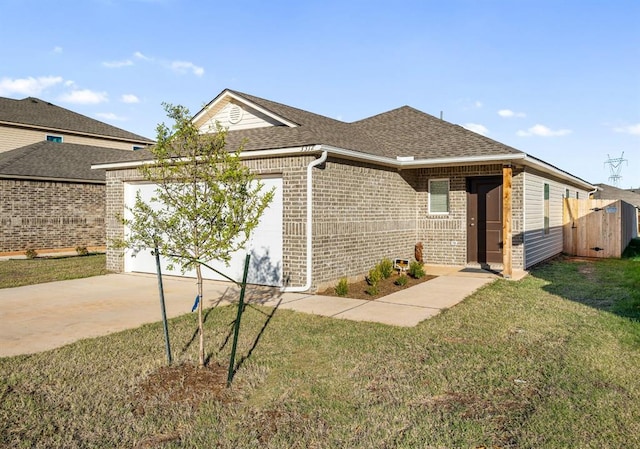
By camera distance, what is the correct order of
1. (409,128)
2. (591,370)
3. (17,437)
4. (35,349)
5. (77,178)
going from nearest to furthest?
(17,437), (591,370), (35,349), (409,128), (77,178)

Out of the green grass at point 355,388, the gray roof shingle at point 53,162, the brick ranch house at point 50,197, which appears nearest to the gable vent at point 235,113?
the brick ranch house at point 50,197

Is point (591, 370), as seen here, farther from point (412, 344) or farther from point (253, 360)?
point (253, 360)

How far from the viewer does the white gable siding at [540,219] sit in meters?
13.5

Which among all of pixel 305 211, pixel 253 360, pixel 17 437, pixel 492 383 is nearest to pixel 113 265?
pixel 305 211

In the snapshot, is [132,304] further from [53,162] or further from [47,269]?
[53,162]

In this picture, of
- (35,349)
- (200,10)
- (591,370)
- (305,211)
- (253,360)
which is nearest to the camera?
(591,370)

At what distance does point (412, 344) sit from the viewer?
6297 millimetres

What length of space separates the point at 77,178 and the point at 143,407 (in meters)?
18.8

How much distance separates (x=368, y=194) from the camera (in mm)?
12164

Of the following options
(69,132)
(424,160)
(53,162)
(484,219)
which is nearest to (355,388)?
(424,160)

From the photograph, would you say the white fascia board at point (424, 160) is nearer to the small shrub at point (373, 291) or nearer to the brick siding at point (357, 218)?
the brick siding at point (357, 218)

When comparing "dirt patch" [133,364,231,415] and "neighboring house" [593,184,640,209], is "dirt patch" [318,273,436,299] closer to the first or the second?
"dirt patch" [133,364,231,415]

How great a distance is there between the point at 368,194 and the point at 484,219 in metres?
4.05

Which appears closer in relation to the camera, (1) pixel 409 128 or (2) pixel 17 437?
(2) pixel 17 437
